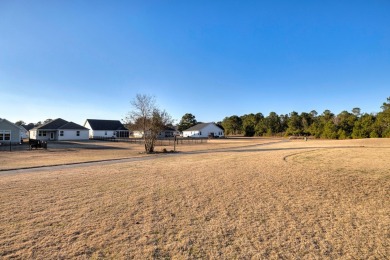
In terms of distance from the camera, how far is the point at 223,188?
8.61 metres

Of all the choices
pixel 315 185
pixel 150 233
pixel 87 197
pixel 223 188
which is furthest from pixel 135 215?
pixel 315 185

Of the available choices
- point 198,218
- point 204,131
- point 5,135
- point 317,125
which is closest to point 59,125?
point 5,135

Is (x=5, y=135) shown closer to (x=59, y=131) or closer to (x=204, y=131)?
(x=59, y=131)

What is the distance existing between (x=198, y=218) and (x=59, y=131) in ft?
180

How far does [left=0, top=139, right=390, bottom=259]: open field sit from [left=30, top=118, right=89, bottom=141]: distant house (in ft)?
156

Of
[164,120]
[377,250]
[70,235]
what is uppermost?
[164,120]

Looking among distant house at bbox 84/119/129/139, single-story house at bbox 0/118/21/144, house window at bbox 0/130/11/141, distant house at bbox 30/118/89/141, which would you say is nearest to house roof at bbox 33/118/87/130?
distant house at bbox 30/118/89/141

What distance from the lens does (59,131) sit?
52438 mm

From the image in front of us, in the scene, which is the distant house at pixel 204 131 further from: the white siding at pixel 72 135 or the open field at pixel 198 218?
the open field at pixel 198 218

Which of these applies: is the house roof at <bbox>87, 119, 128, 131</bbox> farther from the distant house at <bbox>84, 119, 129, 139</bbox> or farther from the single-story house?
the single-story house

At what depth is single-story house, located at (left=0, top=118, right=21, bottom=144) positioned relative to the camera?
3588cm

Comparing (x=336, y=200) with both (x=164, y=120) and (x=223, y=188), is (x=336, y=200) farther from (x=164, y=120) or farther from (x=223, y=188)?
(x=164, y=120)

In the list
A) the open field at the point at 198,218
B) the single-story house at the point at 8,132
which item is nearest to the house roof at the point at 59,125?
the single-story house at the point at 8,132

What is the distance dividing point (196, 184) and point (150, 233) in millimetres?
4390
